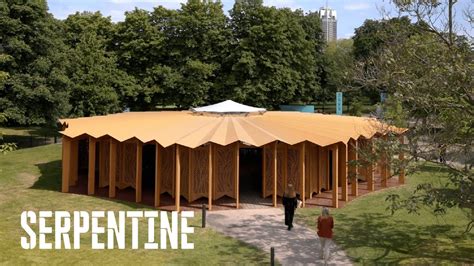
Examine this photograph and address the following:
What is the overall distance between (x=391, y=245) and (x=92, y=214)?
430 inches

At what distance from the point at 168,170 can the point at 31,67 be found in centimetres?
1705

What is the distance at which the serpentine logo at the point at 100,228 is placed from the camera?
1448 centimetres

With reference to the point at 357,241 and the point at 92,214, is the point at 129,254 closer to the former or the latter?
the point at 92,214

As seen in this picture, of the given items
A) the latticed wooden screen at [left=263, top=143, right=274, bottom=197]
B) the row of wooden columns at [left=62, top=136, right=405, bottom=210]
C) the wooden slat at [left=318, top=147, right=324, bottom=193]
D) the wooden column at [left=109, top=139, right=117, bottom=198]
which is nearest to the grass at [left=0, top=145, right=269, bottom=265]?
the wooden column at [left=109, top=139, right=117, bottom=198]

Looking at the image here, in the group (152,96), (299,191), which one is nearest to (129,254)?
(299,191)

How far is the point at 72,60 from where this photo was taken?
36344mm

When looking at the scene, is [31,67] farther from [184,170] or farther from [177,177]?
[177,177]

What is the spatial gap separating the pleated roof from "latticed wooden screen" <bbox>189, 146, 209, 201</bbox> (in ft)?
2.99

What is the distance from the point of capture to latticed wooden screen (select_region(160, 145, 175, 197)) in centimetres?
2100

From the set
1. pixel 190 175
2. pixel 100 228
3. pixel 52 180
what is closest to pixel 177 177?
pixel 190 175

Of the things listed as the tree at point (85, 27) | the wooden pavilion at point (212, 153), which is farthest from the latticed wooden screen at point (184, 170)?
the tree at point (85, 27)

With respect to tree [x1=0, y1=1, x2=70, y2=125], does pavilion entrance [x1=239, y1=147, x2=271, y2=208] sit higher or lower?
lower

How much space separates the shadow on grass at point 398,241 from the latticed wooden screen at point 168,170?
762 centimetres

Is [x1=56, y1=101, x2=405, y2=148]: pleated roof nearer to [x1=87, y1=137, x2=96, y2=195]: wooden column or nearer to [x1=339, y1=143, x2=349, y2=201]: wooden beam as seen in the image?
[x1=87, y1=137, x2=96, y2=195]: wooden column
